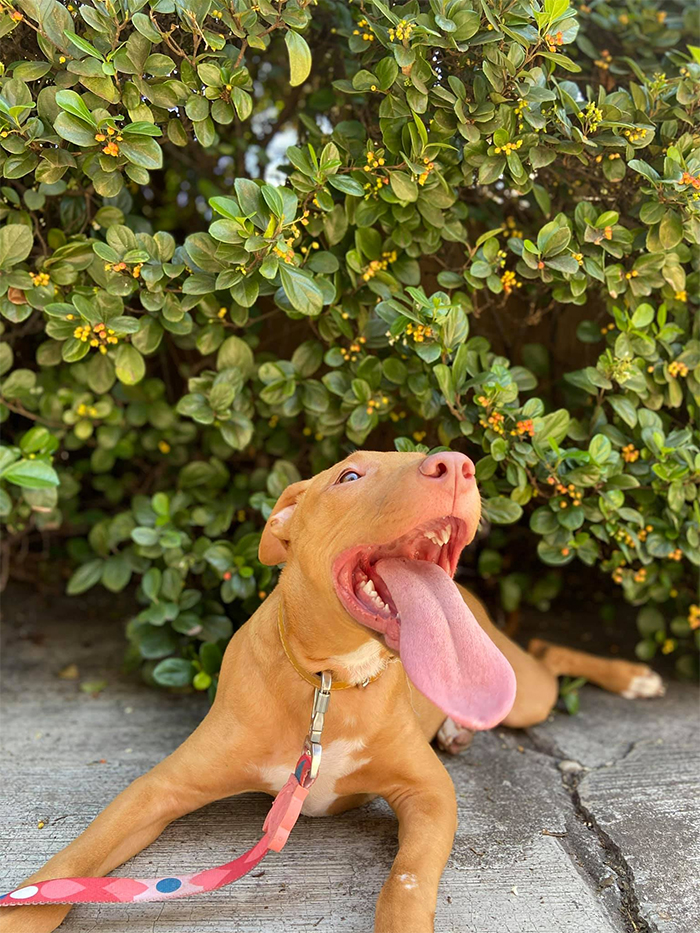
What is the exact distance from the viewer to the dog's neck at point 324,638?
1.98 meters

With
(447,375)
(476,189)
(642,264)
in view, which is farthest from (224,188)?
(642,264)

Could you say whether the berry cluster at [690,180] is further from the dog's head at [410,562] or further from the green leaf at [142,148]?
the green leaf at [142,148]

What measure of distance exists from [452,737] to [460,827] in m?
0.47

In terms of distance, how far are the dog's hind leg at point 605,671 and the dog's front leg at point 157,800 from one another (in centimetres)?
180

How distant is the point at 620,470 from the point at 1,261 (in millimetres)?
2221

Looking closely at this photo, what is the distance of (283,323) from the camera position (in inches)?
139

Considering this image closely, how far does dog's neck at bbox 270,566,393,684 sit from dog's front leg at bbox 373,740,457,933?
0.91 feet

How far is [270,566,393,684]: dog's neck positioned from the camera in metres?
1.98

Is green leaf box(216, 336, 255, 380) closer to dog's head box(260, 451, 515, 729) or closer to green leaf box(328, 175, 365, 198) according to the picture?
green leaf box(328, 175, 365, 198)


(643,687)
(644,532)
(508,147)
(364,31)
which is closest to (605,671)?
(643,687)

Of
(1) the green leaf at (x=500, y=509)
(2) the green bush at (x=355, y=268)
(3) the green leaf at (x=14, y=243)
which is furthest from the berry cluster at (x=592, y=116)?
(3) the green leaf at (x=14, y=243)

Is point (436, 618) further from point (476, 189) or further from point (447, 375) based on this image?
point (476, 189)

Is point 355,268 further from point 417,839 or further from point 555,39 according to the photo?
point 417,839

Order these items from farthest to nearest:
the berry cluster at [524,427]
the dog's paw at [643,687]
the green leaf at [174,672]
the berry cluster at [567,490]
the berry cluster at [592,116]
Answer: the dog's paw at [643,687]
the green leaf at [174,672]
the berry cluster at [567,490]
the berry cluster at [524,427]
the berry cluster at [592,116]
